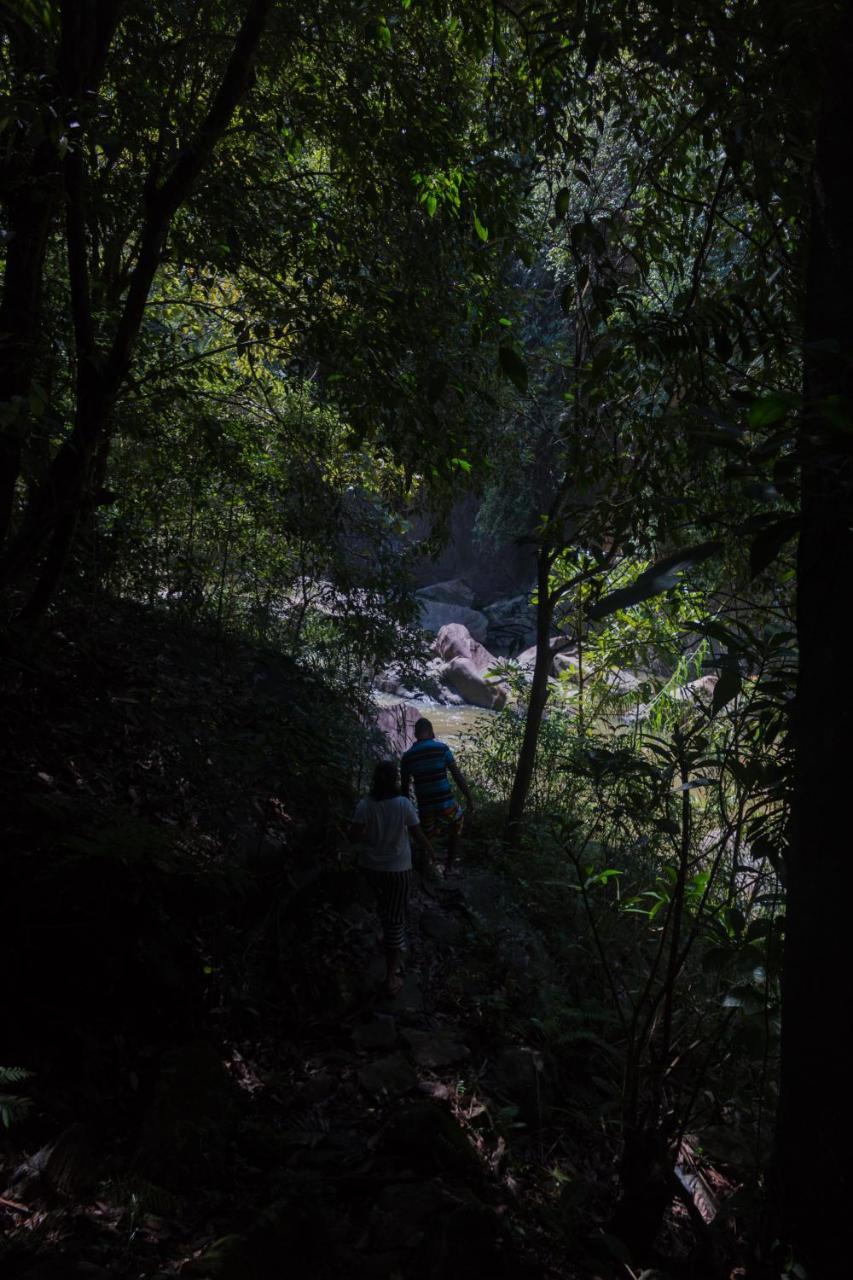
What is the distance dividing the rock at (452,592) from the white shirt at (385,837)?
90.8 ft

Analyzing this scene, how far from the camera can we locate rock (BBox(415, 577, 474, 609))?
34156 mm

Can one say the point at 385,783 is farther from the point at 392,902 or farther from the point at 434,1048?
the point at 434,1048

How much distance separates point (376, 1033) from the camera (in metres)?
4.74

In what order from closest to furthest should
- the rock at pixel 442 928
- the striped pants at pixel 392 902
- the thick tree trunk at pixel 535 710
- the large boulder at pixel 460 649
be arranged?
the striped pants at pixel 392 902
the rock at pixel 442 928
the thick tree trunk at pixel 535 710
the large boulder at pixel 460 649

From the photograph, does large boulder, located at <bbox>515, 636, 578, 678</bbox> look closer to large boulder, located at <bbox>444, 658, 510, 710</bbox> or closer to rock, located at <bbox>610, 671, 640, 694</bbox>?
large boulder, located at <bbox>444, 658, 510, 710</bbox>

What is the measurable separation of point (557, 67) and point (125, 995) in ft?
15.1

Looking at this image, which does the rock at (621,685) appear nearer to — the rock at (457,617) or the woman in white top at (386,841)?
the woman in white top at (386,841)

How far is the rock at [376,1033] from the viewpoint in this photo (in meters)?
4.66

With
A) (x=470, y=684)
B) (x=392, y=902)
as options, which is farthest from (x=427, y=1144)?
(x=470, y=684)

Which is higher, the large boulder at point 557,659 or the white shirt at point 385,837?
the large boulder at point 557,659

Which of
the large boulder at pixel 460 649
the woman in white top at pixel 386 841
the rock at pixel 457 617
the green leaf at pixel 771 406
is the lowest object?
the woman in white top at pixel 386 841

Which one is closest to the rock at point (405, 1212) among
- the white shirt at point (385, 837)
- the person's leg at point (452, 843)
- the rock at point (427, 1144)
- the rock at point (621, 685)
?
the rock at point (427, 1144)

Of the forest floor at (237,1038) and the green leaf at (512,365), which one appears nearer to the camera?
the green leaf at (512,365)

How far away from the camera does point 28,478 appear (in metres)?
5.04
